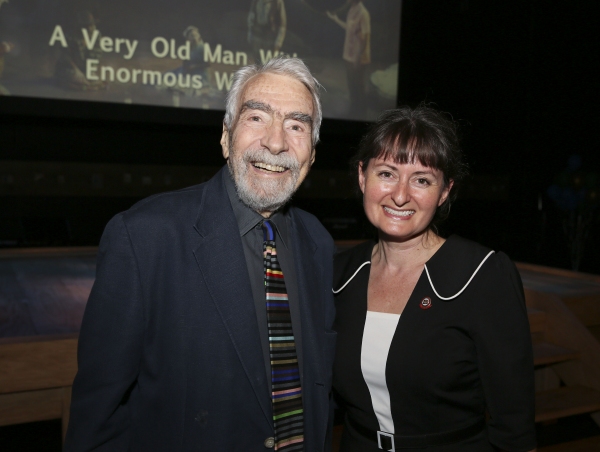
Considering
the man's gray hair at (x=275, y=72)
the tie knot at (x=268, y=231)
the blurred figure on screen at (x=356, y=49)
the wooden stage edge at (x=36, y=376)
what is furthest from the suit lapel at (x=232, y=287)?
the blurred figure on screen at (x=356, y=49)

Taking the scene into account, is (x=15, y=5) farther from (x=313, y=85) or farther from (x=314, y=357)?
(x=314, y=357)

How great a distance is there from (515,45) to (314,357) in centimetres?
731

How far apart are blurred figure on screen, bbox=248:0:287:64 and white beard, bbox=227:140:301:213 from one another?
13.9ft

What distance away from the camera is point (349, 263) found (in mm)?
1938

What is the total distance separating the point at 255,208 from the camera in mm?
1500

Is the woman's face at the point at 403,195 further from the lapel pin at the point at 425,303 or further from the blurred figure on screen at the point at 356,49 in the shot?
the blurred figure on screen at the point at 356,49

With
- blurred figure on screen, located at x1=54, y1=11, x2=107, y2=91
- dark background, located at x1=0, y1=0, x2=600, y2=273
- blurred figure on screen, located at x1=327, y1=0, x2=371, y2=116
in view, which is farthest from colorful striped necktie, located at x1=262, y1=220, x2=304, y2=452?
blurred figure on screen, located at x1=327, y1=0, x2=371, y2=116

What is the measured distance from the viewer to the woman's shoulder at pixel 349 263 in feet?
6.16

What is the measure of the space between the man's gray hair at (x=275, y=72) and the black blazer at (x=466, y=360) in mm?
639

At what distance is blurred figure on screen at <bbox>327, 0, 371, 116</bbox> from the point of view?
6.00 meters

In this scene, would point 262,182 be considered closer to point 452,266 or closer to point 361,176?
point 361,176

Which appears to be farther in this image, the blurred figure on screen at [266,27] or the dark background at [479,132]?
the dark background at [479,132]

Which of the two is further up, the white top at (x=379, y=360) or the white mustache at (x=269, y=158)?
the white mustache at (x=269, y=158)

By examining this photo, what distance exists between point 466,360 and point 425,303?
0.67 ft
